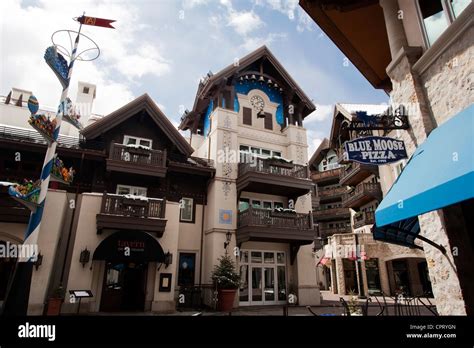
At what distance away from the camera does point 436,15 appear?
6195 mm

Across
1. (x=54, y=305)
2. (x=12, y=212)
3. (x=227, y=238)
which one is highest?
(x=12, y=212)

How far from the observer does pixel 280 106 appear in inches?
→ 917

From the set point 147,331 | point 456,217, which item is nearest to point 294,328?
point 147,331

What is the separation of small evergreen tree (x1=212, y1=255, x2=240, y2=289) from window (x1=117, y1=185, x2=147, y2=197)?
6168 millimetres

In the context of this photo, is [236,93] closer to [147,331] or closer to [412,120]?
[412,120]

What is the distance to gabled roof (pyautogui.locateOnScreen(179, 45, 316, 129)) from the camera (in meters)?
20.8

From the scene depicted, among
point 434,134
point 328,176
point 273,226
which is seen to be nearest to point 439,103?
point 434,134

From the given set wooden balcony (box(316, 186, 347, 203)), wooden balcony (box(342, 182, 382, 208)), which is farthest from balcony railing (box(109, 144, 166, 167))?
wooden balcony (box(316, 186, 347, 203))

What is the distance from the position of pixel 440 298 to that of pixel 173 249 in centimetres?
1304

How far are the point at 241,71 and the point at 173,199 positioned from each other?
10.9 m

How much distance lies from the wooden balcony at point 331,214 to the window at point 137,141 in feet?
99.7

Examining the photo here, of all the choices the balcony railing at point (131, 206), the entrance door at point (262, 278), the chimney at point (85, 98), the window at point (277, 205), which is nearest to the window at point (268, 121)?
the window at point (277, 205)

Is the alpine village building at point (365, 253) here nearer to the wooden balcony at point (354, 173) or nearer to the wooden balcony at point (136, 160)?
the wooden balcony at point (354, 173)

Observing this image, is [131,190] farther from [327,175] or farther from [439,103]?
[327,175]
